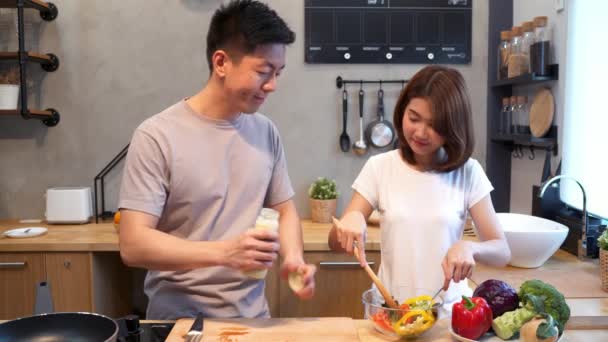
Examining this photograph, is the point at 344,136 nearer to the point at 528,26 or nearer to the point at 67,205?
the point at 528,26

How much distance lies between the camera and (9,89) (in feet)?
9.68

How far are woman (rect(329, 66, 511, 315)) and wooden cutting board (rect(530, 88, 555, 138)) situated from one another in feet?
3.31

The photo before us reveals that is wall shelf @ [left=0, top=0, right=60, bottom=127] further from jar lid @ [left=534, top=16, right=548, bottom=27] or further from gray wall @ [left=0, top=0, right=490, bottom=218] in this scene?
jar lid @ [left=534, top=16, right=548, bottom=27]

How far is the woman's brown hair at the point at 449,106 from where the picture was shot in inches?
63.2

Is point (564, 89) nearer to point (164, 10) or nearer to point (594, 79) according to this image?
point (594, 79)

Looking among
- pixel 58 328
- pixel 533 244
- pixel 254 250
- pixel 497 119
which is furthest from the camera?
pixel 497 119

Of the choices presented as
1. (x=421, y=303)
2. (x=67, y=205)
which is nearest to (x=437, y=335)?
(x=421, y=303)

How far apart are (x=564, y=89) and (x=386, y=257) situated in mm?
1266

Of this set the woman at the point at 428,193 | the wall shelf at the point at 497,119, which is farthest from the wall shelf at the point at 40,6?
the wall shelf at the point at 497,119

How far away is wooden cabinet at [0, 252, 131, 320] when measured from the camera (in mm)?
2621

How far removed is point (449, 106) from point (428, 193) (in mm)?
273

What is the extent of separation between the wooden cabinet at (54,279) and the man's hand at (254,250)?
151 centimetres

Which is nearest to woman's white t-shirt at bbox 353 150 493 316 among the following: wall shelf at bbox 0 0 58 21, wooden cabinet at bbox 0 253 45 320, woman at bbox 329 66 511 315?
woman at bbox 329 66 511 315

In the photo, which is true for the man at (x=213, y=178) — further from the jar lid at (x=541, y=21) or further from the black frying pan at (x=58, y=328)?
the jar lid at (x=541, y=21)
